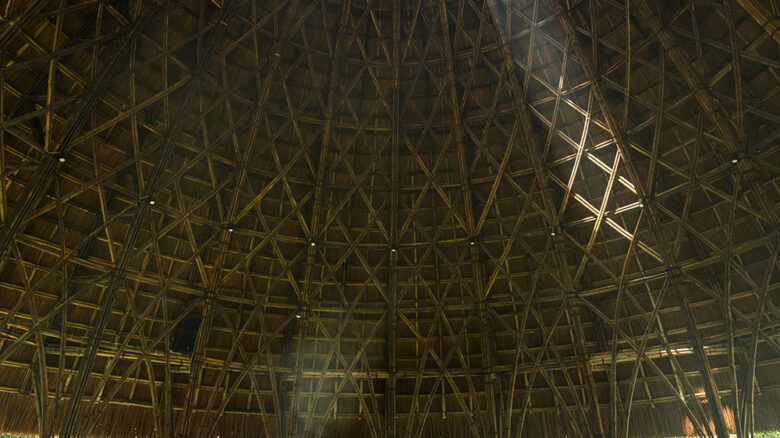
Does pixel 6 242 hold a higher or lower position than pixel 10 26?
lower

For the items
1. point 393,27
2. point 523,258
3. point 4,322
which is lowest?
point 4,322

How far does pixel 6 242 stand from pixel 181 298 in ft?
22.3

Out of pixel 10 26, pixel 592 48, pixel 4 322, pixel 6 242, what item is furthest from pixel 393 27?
pixel 4 322

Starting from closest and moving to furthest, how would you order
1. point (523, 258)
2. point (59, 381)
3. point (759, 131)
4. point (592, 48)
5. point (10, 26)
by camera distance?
point (10, 26), point (59, 381), point (759, 131), point (592, 48), point (523, 258)

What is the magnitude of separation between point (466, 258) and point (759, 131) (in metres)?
11.3

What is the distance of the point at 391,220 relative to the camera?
71.4 ft

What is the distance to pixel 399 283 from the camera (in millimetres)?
22812

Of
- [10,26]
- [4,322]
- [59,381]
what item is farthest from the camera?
[59,381]

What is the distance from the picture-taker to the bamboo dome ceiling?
17.2 m

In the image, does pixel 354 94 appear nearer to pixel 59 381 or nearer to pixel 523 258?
pixel 523 258

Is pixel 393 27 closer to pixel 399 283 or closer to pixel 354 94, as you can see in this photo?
pixel 354 94

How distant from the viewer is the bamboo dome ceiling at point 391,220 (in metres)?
17.2

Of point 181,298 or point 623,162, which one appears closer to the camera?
point 623,162

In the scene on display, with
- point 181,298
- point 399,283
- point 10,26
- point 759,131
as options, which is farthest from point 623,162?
point 10,26
